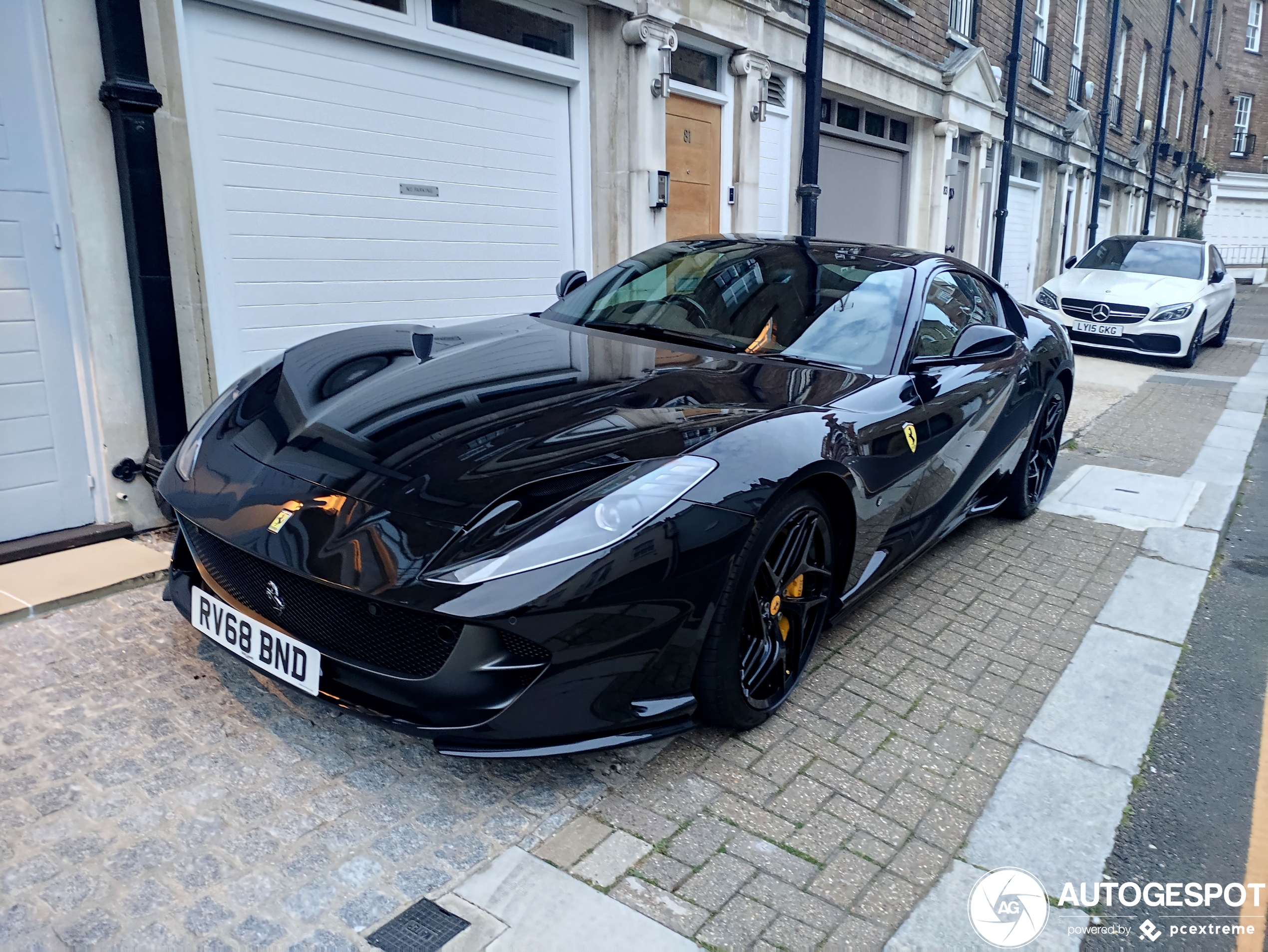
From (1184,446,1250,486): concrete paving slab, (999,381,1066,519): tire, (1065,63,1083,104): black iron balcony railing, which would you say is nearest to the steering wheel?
(999,381,1066,519): tire

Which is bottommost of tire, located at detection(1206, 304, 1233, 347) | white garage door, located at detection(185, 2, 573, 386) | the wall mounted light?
tire, located at detection(1206, 304, 1233, 347)

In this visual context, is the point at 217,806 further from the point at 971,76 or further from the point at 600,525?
the point at 971,76

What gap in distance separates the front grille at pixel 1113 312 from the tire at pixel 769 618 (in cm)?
1044

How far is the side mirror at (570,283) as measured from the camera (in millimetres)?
4301

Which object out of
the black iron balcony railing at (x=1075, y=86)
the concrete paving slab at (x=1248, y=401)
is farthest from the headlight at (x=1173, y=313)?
the black iron balcony railing at (x=1075, y=86)

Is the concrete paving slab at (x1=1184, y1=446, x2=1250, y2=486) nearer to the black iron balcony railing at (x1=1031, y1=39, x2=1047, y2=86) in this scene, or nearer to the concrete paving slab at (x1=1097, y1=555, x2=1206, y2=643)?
the concrete paving slab at (x1=1097, y1=555, x2=1206, y2=643)

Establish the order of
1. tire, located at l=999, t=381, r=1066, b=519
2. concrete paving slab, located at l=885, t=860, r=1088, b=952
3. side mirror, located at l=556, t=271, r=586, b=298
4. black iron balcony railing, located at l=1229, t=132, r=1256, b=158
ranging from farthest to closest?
black iron balcony railing, located at l=1229, t=132, r=1256, b=158, tire, located at l=999, t=381, r=1066, b=519, side mirror, located at l=556, t=271, r=586, b=298, concrete paving slab, located at l=885, t=860, r=1088, b=952

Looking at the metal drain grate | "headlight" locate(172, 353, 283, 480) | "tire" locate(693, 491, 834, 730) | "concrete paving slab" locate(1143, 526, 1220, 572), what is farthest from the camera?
"concrete paving slab" locate(1143, 526, 1220, 572)

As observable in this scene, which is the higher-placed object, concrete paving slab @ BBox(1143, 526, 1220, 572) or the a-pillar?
the a-pillar

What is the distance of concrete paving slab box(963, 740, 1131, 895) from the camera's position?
2.28 m

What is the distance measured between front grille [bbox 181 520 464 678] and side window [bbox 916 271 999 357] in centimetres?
219

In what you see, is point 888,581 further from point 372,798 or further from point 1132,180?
point 1132,180

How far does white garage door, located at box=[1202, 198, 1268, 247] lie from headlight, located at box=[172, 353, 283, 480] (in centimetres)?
4709

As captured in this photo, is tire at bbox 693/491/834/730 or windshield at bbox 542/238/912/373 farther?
windshield at bbox 542/238/912/373
